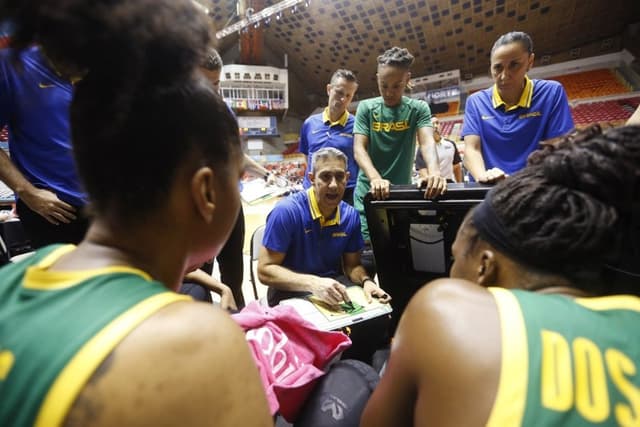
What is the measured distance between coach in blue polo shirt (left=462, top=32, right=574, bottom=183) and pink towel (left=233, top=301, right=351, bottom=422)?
1.63m

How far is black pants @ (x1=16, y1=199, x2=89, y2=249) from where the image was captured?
5.43ft

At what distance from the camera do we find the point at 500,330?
→ 0.58m

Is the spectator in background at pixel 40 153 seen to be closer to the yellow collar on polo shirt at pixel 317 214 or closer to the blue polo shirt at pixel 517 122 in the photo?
the yellow collar on polo shirt at pixel 317 214

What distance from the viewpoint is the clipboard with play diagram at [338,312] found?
1501mm

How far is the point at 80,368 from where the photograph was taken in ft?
1.35

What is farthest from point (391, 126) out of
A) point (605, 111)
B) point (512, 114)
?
point (605, 111)

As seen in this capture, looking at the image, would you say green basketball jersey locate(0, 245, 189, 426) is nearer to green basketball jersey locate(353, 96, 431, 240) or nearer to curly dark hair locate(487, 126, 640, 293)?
curly dark hair locate(487, 126, 640, 293)

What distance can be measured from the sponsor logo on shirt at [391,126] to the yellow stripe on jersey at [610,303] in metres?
2.36

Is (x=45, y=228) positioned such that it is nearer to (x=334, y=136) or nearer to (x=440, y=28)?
(x=334, y=136)

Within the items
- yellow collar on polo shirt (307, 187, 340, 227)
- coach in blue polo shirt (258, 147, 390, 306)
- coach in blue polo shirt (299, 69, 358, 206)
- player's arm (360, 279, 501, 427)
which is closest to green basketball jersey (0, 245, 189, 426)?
player's arm (360, 279, 501, 427)

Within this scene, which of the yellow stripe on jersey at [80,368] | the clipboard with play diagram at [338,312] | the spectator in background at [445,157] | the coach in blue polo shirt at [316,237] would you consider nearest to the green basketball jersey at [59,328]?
the yellow stripe on jersey at [80,368]

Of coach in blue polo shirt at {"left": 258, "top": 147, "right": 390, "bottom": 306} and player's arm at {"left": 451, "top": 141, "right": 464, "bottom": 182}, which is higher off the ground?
player's arm at {"left": 451, "top": 141, "right": 464, "bottom": 182}

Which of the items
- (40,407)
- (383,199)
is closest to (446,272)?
(383,199)

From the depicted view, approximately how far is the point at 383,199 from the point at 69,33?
1.38 metres
